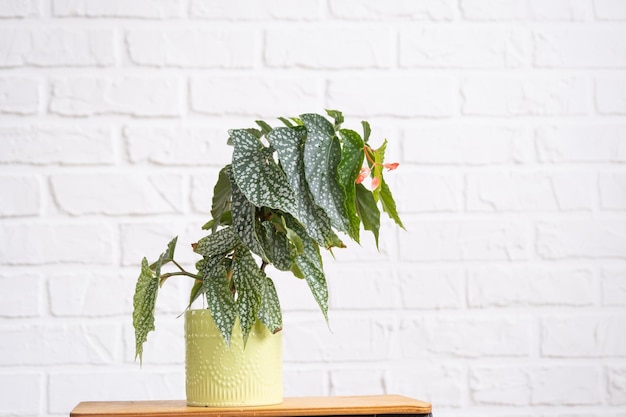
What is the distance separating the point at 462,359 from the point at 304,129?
2.43ft

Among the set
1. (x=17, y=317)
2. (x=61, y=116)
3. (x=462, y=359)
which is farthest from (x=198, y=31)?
(x=462, y=359)

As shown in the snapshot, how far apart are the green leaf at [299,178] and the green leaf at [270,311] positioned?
0.11m

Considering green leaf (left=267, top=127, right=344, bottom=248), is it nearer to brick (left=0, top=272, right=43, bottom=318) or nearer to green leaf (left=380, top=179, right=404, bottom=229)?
green leaf (left=380, top=179, right=404, bottom=229)

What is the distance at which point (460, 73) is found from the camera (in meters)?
1.74

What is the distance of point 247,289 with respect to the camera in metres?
1.14

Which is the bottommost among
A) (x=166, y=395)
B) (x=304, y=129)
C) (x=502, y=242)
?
(x=166, y=395)

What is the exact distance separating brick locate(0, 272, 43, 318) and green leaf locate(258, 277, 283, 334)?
2.05ft

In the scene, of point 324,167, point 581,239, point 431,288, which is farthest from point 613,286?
point 324,167

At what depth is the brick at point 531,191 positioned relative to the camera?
172 cm

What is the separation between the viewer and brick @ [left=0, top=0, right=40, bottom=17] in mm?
1678

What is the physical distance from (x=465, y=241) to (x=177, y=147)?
0.59 metres

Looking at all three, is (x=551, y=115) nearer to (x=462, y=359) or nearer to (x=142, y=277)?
(x=462, y=359)

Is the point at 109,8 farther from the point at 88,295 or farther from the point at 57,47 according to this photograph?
the point at 88,295

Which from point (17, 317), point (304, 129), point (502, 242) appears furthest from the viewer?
point (502, 242)
